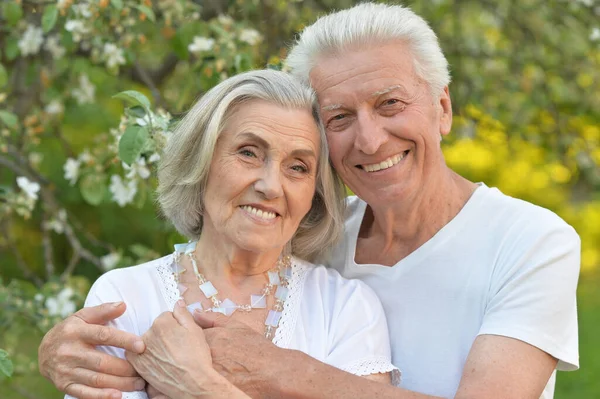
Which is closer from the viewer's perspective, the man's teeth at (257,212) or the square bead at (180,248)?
the man's teeth at (257,212)

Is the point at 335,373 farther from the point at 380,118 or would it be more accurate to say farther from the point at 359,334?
the point at 380,118

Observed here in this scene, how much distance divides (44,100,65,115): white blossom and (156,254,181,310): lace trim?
1.69 meters

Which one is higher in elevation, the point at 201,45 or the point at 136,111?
the point at 201,45

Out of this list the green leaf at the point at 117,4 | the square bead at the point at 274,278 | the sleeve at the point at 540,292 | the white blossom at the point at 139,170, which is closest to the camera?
the sleeve at the point at 540,292

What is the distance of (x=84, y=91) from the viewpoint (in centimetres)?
433

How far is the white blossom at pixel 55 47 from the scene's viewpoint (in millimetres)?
4109

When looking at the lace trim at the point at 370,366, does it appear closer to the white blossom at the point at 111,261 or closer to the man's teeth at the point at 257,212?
the man's teeth at the point at 257,212

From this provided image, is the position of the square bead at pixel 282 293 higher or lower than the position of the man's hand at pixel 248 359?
higher

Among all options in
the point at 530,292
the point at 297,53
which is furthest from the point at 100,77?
the point at 530,292

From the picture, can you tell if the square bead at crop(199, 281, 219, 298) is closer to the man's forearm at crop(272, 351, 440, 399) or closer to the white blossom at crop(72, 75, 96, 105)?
the man's forearm at crop(272, 351, 440, 399)

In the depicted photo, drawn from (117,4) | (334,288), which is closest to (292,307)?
(334,288)

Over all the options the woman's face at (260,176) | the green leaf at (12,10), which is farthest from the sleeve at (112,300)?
the green leaf at (12,10)

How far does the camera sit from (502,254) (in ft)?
8.97

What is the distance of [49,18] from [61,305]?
1.15m
